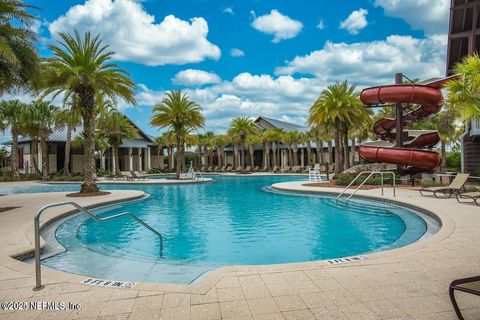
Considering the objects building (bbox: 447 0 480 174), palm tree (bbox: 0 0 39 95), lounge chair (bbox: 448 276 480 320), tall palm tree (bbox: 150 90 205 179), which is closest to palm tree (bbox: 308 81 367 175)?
building (bbox: 447 0 480 174)

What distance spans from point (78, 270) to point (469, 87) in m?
9.72

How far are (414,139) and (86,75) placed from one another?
1833 cm

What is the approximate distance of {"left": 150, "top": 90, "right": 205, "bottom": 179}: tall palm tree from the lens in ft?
101

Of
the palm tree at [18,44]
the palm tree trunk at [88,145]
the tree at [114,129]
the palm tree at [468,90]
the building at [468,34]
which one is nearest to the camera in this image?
the palm tree at [468,90]

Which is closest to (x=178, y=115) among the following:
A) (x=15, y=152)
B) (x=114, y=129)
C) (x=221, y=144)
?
(x=114, y=129)

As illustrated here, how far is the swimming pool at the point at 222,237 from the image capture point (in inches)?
252

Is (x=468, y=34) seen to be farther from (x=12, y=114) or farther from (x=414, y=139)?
(x=12, y=114)

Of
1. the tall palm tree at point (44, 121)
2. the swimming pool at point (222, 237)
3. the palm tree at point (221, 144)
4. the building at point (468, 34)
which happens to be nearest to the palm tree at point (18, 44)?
the swimming pool at point (222, 237)

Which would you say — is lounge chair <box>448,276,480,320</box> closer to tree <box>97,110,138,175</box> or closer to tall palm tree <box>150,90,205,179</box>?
tall palm tree <box>150,90,205,179</box>

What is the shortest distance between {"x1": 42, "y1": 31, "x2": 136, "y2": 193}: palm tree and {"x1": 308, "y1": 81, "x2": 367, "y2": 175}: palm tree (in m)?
13.0

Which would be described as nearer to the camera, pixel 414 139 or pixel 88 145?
pixel 88 145

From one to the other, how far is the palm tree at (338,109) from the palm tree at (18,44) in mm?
17360

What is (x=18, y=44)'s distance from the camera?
40.9 ft

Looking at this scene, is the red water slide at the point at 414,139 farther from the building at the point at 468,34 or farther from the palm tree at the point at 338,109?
the palm tree at the point at 338,109
